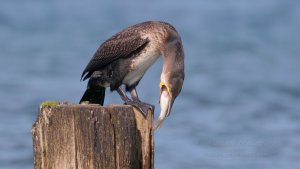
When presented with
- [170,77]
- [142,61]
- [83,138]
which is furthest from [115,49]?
[83,138]

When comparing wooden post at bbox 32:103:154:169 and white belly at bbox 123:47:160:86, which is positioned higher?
white belly at bbox 123:47:160:86

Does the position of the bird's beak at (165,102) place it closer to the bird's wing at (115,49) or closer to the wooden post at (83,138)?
the wooden post at (83,138)

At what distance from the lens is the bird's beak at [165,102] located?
648 cm

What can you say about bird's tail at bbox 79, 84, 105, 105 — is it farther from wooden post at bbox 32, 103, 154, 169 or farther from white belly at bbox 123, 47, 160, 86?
wooden post at bbox 32, 103, 154, 169

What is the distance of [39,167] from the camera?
5023mm

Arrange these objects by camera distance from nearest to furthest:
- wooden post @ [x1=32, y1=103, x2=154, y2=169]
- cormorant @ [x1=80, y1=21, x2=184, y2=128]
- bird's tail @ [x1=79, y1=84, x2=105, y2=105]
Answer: wooden post @ [x1=32, y1=103, x2=154, y2=169]
cormorant @ [x1=80, y1=21, x2=184, y2=128]
bird's tail @ [x1=79, y1=84, x2=105, y2=105]

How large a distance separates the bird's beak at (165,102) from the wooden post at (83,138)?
1.35 meters

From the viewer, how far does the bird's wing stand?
8445 mm

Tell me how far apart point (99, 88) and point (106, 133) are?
3843 millimetres

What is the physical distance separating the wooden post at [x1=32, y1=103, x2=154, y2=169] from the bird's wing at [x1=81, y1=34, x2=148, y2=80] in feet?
11.4

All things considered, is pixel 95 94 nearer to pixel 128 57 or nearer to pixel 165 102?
pixel 128 57

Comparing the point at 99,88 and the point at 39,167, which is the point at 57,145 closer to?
the point at 39,167

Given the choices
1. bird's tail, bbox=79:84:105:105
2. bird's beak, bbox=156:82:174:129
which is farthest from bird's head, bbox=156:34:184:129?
bird's tail, bbox=79:84:105:105

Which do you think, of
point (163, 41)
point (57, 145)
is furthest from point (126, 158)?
point (163, 41)
